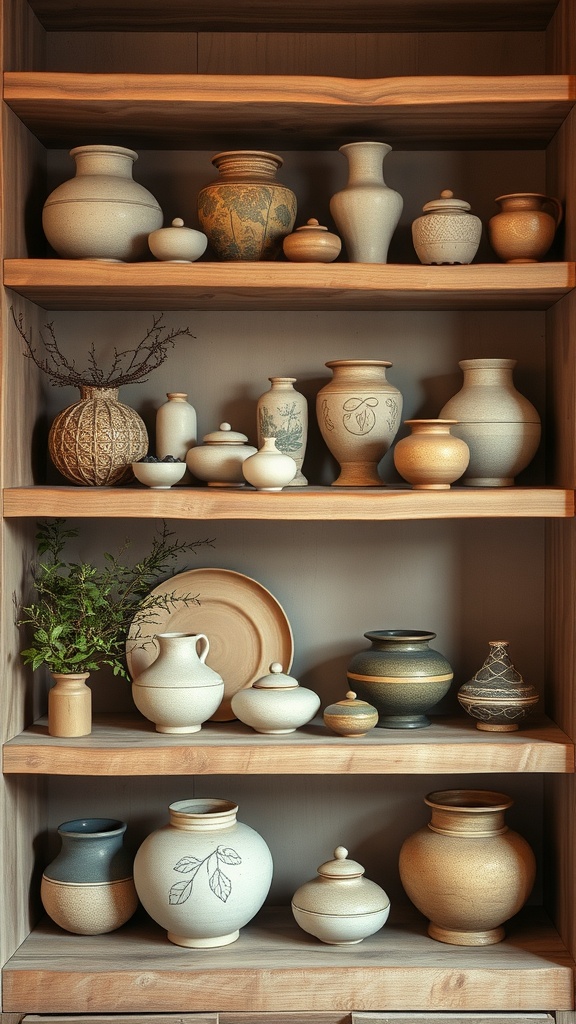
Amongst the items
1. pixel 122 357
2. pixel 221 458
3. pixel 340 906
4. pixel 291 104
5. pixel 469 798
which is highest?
pixel 291 104

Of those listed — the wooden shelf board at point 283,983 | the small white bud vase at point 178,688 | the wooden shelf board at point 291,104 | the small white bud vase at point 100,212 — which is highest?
the wooden shelf board at point 291,104

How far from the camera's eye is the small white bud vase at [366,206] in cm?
226

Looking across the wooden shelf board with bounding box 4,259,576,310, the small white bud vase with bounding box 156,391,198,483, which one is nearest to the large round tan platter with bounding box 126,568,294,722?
the small white bud vase with bounding box 156,391,198,483

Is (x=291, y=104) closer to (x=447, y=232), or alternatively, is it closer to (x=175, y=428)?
(x=447, y=232)

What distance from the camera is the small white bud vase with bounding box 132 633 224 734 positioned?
2213mm

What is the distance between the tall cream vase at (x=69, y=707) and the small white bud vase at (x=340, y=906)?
0.58m

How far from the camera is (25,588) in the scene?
232 centimetres

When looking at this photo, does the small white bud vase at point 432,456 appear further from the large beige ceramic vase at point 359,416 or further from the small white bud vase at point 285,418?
the small white bud vase at point 285,418

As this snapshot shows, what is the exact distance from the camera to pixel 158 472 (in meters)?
2.21

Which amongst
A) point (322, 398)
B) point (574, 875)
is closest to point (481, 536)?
point (322, 398)

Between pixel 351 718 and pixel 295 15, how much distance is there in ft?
5.05

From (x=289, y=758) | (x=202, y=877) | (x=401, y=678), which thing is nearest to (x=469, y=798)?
(x=401, y=678)

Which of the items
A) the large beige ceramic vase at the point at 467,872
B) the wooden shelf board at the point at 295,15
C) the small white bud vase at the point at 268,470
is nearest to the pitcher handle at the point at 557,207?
the wooden shelf board at the point at 295,15

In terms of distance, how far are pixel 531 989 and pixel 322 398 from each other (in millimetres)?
1293
